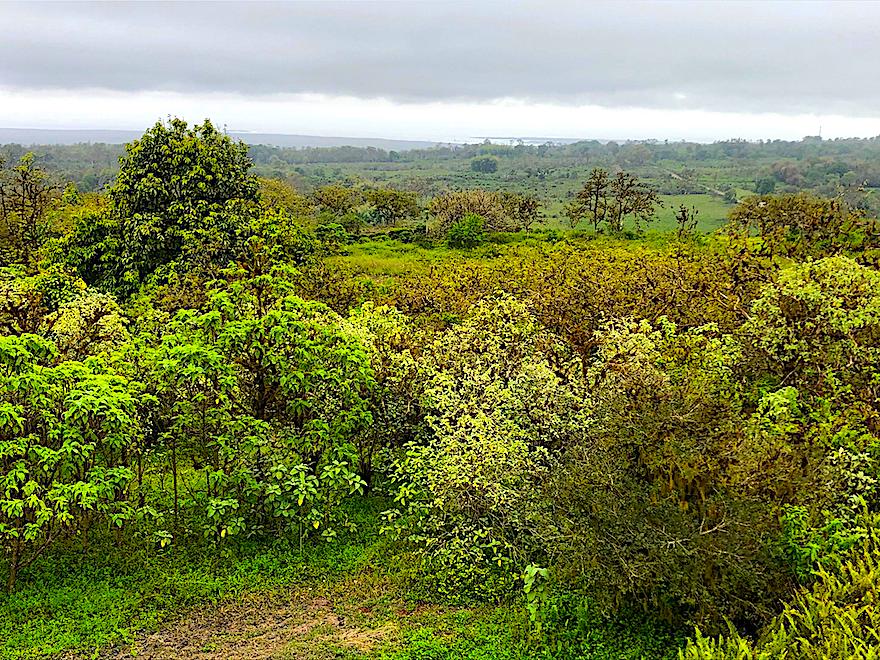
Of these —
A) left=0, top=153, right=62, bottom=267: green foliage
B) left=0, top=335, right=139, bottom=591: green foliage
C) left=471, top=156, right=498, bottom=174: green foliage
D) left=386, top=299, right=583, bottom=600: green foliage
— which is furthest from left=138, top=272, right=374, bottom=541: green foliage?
left=471, top=156, right=498, bottom=174: green foliage

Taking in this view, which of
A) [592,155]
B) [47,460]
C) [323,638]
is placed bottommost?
[323,638]

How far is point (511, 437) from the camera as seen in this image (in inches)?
315

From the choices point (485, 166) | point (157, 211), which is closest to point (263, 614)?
point (157, 211)

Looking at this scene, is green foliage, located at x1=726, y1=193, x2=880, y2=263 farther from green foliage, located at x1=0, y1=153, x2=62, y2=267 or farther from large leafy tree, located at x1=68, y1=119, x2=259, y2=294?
green foliage, located at x1=0, y1=153, x2=62, y2=267

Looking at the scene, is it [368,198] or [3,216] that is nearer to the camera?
[3,216]

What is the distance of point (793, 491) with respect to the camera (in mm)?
6305

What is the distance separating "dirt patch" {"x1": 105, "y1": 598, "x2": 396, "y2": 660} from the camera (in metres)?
6.71

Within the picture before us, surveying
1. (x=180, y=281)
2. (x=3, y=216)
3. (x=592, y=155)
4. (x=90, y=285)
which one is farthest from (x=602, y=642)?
(x=592, y=155)

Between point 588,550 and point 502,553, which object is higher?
point 588,550

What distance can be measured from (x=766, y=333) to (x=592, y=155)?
14710cm

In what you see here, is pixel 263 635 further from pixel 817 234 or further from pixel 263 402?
pixel 817 234

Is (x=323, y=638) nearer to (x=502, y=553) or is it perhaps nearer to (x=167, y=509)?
(x=502, y=553)

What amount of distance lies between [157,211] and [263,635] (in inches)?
416

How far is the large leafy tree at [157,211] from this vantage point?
1445cm
